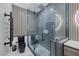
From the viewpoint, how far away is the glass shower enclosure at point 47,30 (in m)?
1.61

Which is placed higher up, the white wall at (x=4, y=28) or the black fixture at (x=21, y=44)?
the white wall at (x=4, y=28)

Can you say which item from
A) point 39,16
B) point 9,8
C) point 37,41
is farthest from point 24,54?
point 9,8

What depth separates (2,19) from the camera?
162 cm

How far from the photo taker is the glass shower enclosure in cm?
161

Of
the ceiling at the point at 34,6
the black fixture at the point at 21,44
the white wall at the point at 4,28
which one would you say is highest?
the ceiling at the point at 34,6

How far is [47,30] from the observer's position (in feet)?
5.38

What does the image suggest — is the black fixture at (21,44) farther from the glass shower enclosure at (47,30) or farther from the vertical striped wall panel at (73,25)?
the vertical striped wall panel at (73,25)

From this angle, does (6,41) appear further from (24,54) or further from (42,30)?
(42,30)

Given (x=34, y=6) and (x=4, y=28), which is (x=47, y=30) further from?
(x=4, y=28)

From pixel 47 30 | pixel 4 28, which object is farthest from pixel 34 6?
pixel 4 28

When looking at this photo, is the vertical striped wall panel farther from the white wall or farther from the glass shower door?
the white wall

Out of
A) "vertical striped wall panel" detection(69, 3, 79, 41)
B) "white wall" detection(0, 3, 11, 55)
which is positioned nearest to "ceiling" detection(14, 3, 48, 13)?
"white wall" detection(0, 3, 11, 55)

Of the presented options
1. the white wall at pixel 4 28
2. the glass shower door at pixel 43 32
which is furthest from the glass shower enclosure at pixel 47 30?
the white wall at pixel 4 28

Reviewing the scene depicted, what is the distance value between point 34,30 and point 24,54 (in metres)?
0.39
